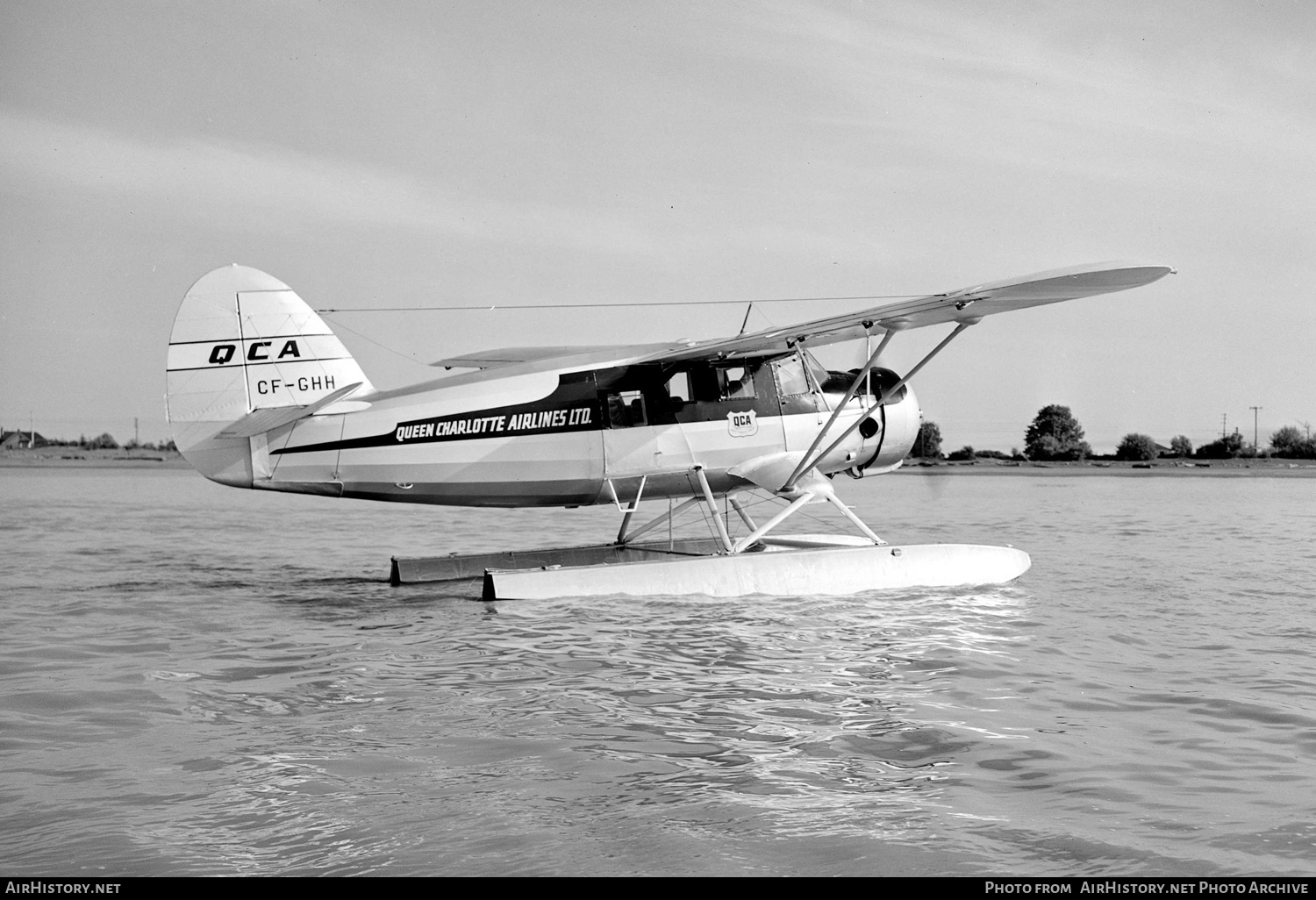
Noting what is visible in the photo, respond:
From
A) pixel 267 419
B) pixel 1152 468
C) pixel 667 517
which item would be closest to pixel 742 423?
pixel 667 517

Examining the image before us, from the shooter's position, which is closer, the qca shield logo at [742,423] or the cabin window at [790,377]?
the qca shield logo at [742,423]

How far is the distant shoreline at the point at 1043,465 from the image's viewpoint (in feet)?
168

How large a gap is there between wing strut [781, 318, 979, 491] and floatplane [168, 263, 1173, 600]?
1.1 inches

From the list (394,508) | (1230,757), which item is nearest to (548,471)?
(1230,757)

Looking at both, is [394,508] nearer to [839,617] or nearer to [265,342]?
[265,342]

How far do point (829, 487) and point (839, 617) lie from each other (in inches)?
116

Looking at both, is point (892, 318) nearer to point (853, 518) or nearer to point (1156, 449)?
point (853, 518)

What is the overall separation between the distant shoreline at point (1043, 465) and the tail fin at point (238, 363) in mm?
36869

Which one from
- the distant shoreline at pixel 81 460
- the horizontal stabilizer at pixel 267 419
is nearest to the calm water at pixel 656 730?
the horizontal stabilizer at pixel 267 419

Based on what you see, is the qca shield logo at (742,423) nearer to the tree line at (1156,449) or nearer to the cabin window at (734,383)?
the cabin window at (734,383)

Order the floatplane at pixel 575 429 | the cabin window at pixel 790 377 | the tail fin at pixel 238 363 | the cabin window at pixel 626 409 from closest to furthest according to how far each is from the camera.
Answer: the floatplane at pixel 575 429 < the tail fin at pixel 238 363 < the cabin window at pixel 626 409 < the cabin window at pixel 790 377

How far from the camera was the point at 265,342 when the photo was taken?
11.1 m

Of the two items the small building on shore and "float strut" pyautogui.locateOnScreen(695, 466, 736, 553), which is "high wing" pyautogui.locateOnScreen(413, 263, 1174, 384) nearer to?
"float strut" pyautogui.locateOnScreen(695, 466, 736, 553)

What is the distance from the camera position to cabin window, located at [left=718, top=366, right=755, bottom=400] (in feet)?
39.2
